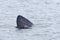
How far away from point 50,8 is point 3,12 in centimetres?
350

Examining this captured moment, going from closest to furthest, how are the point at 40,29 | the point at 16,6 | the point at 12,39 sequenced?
the point at 12,39
the point at 40,29
the point at 16,6

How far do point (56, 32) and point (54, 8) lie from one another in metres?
6.41

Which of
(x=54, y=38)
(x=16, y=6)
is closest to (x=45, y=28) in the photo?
(x=54, y=38)

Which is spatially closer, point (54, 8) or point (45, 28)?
point (45, 28)

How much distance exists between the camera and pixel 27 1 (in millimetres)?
32125

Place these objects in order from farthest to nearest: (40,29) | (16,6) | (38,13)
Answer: (16,6) → (38,13) → (40,29)

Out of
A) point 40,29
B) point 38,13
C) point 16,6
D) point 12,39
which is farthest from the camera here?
point 16,6

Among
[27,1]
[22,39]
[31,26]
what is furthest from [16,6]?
[22,39]

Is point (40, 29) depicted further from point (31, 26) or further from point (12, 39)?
point (12, 39)

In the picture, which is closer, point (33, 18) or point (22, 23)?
point (22, 23)

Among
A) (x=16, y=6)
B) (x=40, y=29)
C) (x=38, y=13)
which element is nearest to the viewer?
(x=40, y=29)

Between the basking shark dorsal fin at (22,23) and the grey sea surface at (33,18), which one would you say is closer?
the grey sea surface at (33,18)

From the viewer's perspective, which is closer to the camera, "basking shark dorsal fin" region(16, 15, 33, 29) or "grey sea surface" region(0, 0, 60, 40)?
"grey sea surface" region(0, 0, 60, 40)

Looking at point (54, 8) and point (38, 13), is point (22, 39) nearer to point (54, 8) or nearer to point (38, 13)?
point (38, 13)
